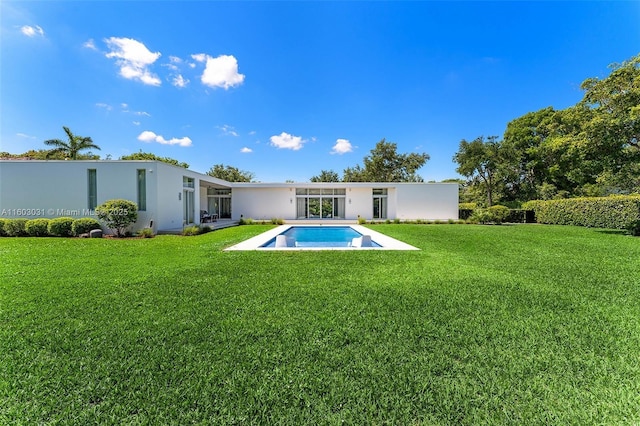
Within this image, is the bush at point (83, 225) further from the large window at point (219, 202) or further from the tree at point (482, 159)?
the tree at point (482, 159)

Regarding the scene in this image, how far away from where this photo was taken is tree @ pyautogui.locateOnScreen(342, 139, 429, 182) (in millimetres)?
36375

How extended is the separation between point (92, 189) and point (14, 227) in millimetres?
3245

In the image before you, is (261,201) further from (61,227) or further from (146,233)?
(61,227)

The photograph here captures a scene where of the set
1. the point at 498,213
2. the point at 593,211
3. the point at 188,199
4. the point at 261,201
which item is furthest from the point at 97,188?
the point at 593,211

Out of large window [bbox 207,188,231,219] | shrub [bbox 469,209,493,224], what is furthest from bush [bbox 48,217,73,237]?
shrub [bbox 469,209,493,224]

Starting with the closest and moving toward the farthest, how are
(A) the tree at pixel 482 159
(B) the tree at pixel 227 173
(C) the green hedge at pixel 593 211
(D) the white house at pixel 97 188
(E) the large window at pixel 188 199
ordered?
1. (D) the white house at pixel 97 188
2. (C) the green hedge at pixel 593 211
3. (E) the large window at pixel 188 199
4. (A) the tree at pixel 482 159
5. (B) the tree at pixel 227 173

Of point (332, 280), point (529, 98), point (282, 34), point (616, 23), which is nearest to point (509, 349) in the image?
point (332, 280)

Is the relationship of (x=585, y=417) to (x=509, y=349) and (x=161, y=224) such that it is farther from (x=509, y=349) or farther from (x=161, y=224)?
(x=161, y=224)

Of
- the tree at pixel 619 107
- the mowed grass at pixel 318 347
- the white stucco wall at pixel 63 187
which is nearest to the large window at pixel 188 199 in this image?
the white stucco wall at pixel 63 187

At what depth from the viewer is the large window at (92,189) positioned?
1325 cm

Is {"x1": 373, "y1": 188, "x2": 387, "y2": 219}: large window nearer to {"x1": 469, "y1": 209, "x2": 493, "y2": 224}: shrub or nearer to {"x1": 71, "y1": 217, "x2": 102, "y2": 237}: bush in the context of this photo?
{"x1": 469, "y1": 209, "x2": 493, "y2": 224}: shrub

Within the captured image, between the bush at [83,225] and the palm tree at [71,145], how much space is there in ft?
52.4

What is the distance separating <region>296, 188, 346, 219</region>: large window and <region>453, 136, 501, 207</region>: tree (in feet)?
49.2

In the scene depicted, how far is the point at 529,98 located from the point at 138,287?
109 feet
